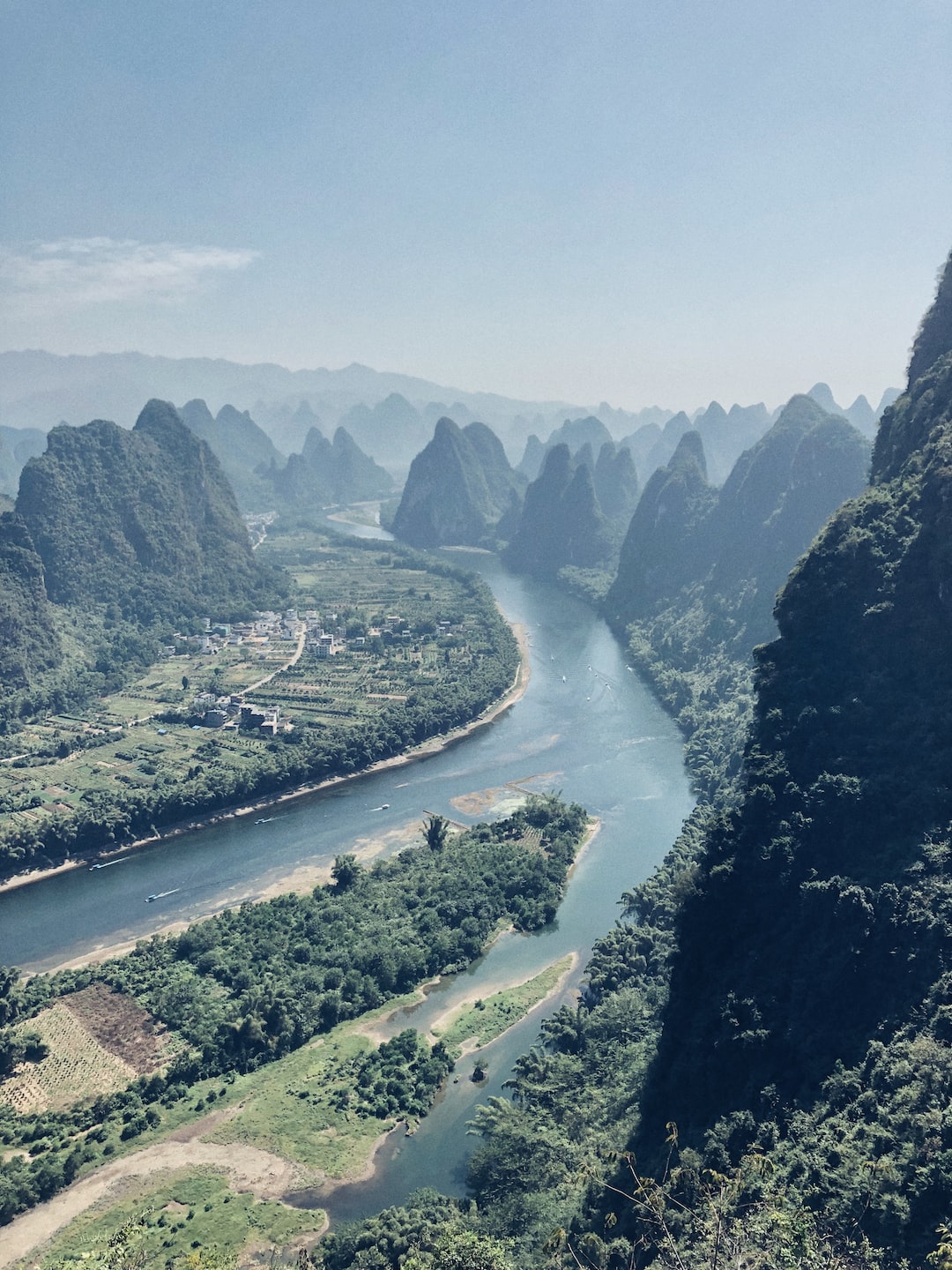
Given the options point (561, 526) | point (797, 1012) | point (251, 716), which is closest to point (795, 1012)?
point (797, 1012)

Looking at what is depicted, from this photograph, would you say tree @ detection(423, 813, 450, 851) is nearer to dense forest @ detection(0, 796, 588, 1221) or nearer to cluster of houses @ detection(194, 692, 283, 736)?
dense forest @ detection(0, 796, 588, 1221)

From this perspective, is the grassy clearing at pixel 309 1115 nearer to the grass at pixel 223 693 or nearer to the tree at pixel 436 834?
the tree at pixel 436 834

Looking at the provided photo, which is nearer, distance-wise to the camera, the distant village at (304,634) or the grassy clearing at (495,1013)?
the grassy clearing at (495,1013)

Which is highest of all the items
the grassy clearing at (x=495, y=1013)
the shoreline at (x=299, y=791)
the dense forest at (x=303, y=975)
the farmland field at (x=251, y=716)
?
the farmland field at (x=251, y=716)

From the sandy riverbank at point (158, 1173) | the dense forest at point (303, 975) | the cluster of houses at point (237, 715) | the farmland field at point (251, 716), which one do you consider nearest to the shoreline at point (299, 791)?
the farmland field at point (251, 716)

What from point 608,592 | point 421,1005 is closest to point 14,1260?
point 421,1005

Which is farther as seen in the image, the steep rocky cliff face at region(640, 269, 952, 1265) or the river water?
the river water

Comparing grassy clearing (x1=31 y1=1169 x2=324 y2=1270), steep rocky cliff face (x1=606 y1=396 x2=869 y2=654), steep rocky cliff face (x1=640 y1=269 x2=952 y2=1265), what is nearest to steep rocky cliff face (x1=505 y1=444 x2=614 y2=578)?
steep rocky cliff face (x1=606 y1=396 x2=869 y2=654)
